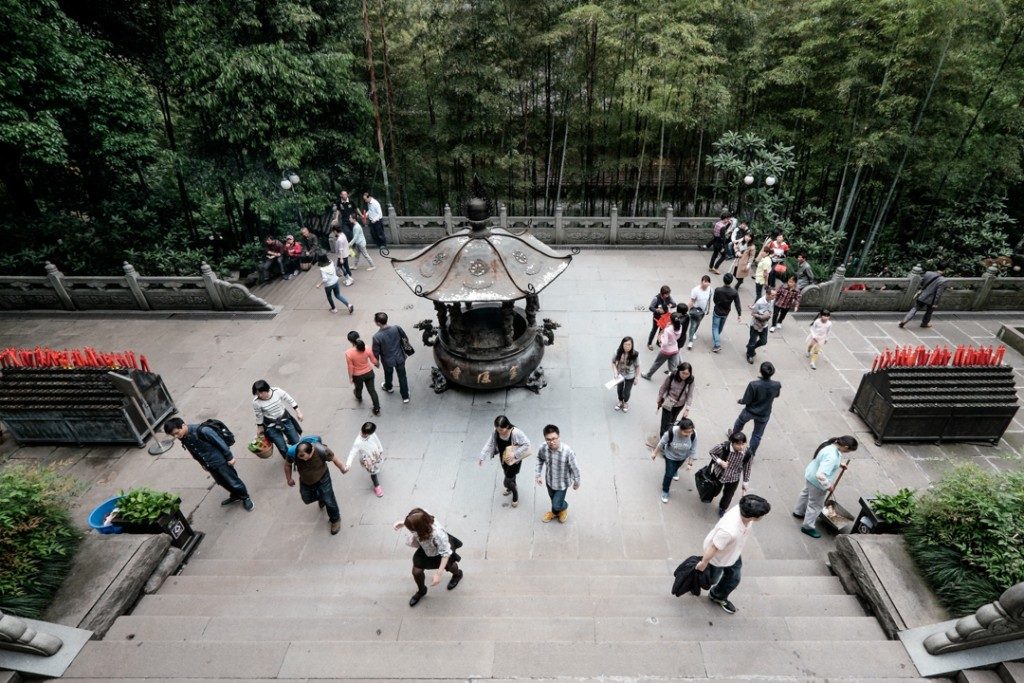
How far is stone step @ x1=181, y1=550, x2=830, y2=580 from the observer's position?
5.41m

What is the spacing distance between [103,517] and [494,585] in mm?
4482

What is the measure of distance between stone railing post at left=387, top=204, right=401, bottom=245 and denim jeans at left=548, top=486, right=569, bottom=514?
986 centimetres

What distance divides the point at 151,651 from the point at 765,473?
22.7 feet

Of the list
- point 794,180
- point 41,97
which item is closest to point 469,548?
point 41,97

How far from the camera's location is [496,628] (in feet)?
14.7

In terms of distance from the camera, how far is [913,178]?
12.7 metres

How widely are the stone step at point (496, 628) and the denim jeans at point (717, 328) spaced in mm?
5248

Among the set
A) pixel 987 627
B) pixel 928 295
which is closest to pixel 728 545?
pixel 987 627

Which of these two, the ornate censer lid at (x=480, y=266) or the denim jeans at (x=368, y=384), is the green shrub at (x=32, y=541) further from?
the ornate censer lid at (x=480, y=266)

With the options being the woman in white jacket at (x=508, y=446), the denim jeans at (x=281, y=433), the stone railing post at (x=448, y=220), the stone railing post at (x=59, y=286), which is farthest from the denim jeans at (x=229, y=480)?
the stone railing post at (x=448, y=220)

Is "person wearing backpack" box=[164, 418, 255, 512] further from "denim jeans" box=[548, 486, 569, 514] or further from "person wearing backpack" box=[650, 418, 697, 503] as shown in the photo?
"person wearing backpack" box=[650, 418, 697, 503]

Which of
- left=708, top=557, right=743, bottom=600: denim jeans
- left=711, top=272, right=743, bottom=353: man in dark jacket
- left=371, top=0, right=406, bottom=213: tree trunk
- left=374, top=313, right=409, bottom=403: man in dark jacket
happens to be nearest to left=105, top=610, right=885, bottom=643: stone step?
left=708, top=557, right=743, bottom=600: denim jeans

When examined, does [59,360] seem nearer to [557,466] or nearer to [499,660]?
[557,466]

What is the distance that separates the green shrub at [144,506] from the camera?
5.52 meters
